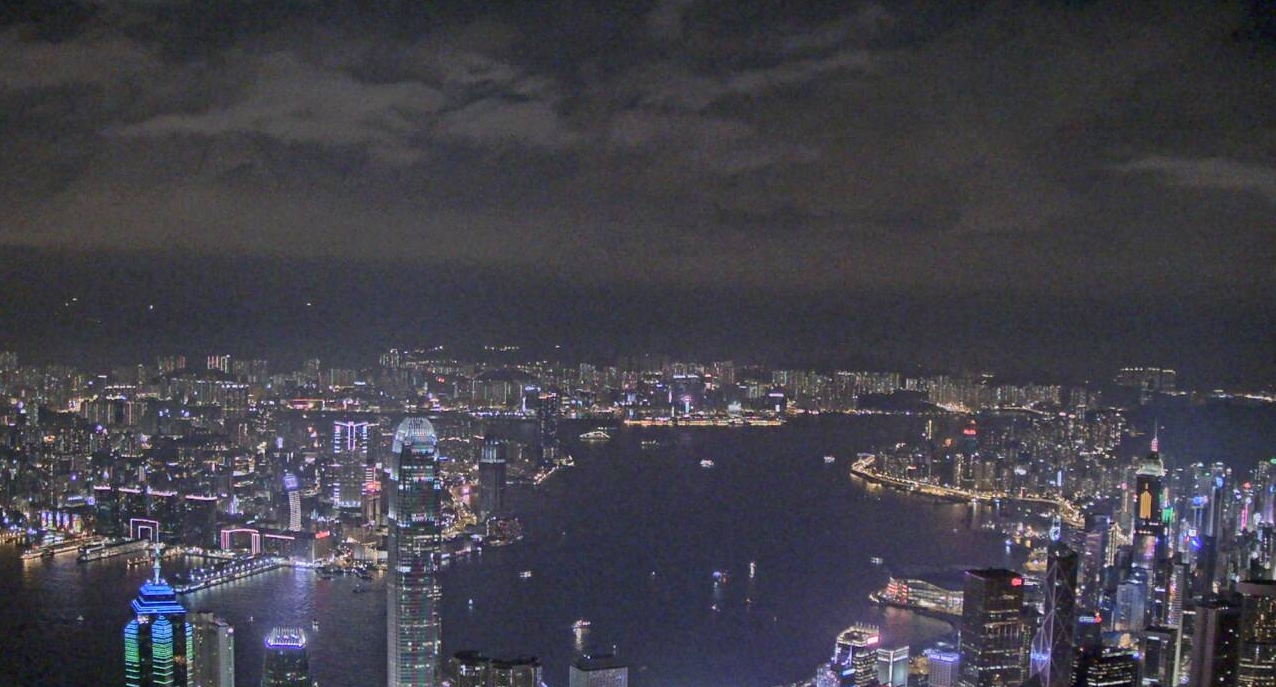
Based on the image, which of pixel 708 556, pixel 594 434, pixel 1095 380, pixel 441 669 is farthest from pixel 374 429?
pixel 1095 380

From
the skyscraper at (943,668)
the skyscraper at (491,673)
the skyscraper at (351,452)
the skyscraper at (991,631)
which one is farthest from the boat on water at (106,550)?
the skyscraper at (991,631)

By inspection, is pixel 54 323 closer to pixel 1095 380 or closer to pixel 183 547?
pixel 183 547

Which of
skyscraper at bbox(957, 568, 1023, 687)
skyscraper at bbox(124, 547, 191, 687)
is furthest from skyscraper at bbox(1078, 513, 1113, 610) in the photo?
skyscraper at bbox(124, 547, 191, 687)

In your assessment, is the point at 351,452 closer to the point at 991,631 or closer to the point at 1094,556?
the point at 991,631

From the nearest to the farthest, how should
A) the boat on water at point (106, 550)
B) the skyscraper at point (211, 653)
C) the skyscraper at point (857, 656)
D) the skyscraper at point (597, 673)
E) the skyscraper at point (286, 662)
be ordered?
the skyscraper at point (211, 653)
the skyscraper at point (286, 662)
the skyscraper at point (597, 673)
the skyscraper at point (857, 656)
the boat on water at point (106, 550)

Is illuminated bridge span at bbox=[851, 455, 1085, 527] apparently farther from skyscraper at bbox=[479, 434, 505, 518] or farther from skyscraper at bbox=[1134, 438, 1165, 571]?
skyscraper at bbox=[479, 434, 505, 518]

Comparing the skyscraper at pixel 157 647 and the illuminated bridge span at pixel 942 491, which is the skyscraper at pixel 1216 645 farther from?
the skyscraper at pixel 157 647
